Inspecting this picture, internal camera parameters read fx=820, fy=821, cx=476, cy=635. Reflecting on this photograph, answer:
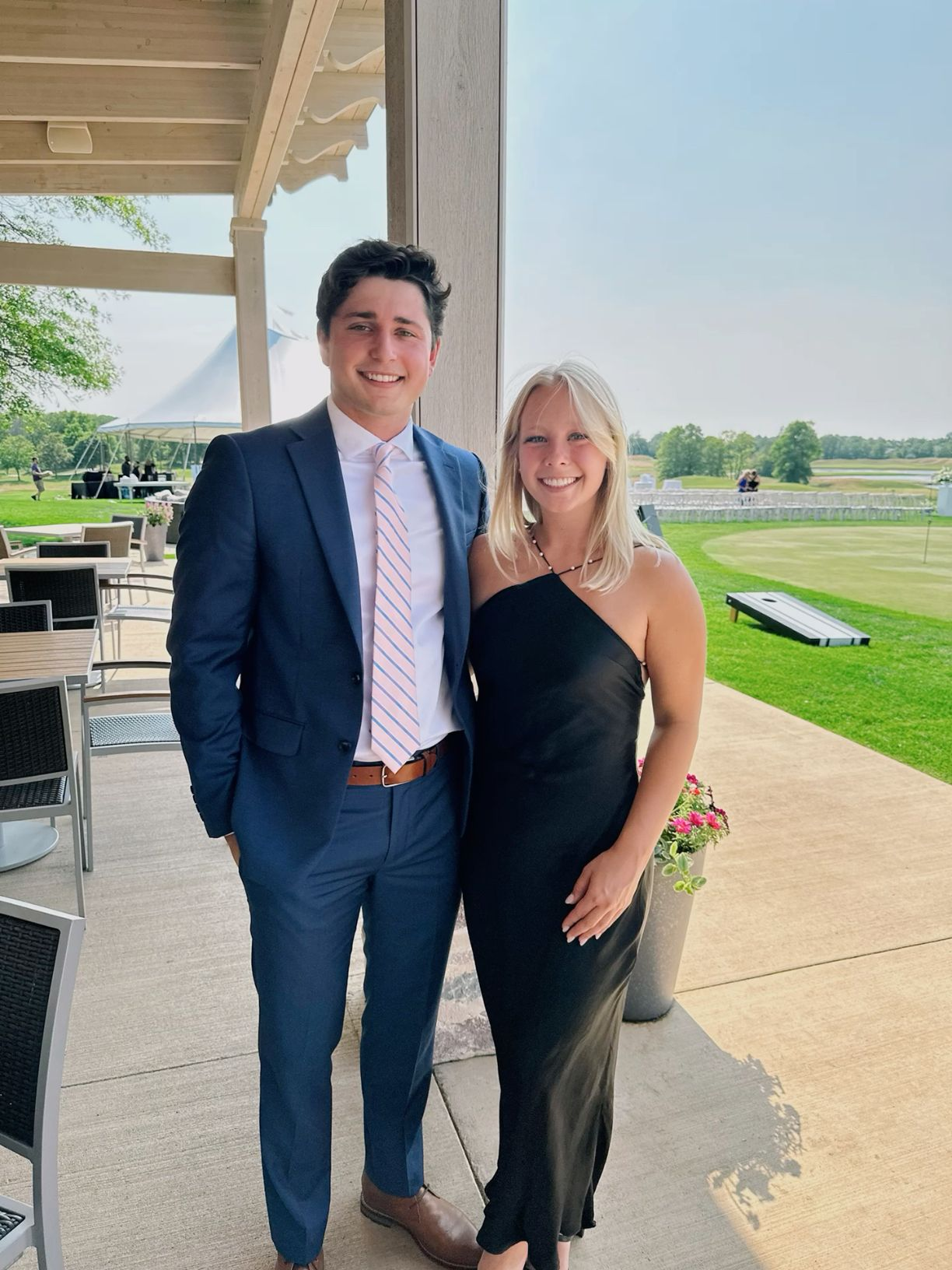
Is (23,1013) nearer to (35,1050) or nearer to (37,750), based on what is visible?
(35,1050)

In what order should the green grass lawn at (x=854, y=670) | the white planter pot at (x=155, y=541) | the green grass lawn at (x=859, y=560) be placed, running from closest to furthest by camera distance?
the green grass lawn at (x=854, y=670)
the green grass lawn at (x=859, y=560)
the white planter pot at (x=155, y=541)

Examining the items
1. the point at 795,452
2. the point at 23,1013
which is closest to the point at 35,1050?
the point at 23,1013

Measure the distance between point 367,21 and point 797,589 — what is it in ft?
24.9

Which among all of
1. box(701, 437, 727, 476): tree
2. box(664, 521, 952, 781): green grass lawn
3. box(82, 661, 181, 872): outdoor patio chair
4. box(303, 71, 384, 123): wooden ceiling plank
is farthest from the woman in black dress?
box(701, 437, 727, 476): tree

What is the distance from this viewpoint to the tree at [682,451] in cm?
720

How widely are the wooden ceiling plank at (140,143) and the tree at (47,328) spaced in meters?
6.94

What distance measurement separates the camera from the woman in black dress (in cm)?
137

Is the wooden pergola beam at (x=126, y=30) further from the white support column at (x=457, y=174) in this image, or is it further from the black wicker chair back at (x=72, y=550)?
the black wicker chair back at (x=72, y=550)

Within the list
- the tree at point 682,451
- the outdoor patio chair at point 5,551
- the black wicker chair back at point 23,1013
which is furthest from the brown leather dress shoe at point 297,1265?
the outdoor patio chair at point 5,551

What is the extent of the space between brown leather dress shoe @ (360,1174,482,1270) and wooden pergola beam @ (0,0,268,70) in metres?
4.86

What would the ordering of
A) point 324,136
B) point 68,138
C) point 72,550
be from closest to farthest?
point 68,138
point 324,136
point 72,550

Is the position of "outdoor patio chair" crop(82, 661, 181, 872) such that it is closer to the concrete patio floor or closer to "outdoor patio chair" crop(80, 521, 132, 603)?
the concrete patio floor

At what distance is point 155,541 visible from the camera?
11172mm

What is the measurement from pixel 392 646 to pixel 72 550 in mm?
5847
